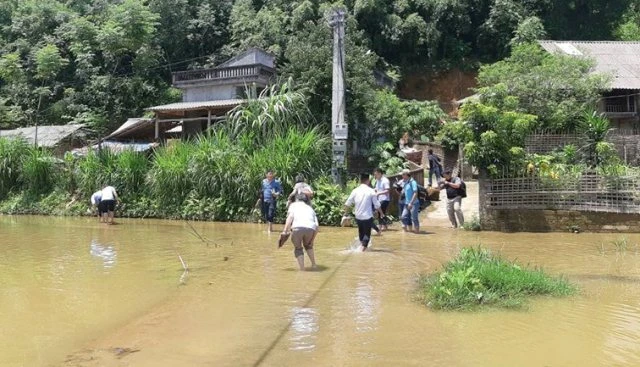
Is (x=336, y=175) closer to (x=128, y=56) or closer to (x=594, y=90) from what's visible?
(x=594, y=90)

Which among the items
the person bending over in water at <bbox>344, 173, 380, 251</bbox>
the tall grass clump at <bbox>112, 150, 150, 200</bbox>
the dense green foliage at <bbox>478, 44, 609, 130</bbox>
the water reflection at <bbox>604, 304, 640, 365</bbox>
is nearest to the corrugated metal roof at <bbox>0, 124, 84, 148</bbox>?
the tall grass clump at <bbox>112, 150, 150, 200</bbox>

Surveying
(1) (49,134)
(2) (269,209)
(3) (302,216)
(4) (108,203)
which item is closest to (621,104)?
(2) (269,209)

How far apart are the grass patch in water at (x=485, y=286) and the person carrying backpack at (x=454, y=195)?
6192 millimetres

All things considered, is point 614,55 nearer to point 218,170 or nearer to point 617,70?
point 617,70

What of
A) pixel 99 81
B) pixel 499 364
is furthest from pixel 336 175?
pixel 99 81

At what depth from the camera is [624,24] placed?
39.0 meters

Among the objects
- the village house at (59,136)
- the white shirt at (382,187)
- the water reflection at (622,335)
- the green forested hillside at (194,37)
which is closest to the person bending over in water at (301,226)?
the water reflection at (622,335)

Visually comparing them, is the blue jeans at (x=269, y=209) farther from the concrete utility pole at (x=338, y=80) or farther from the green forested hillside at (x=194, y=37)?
the green forested hillside at (x=194, y=37)

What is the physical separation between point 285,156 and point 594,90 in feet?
33.0

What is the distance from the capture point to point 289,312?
21.6 ft

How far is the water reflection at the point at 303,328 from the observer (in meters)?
5.39

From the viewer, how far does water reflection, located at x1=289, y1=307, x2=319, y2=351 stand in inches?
212

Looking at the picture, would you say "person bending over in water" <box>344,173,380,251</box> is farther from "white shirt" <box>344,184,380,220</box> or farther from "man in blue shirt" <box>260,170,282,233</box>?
"man in blue shirt" <box>260,170,282,233</box>

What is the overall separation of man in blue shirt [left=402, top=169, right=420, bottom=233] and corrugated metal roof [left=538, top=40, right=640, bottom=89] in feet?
44.3
